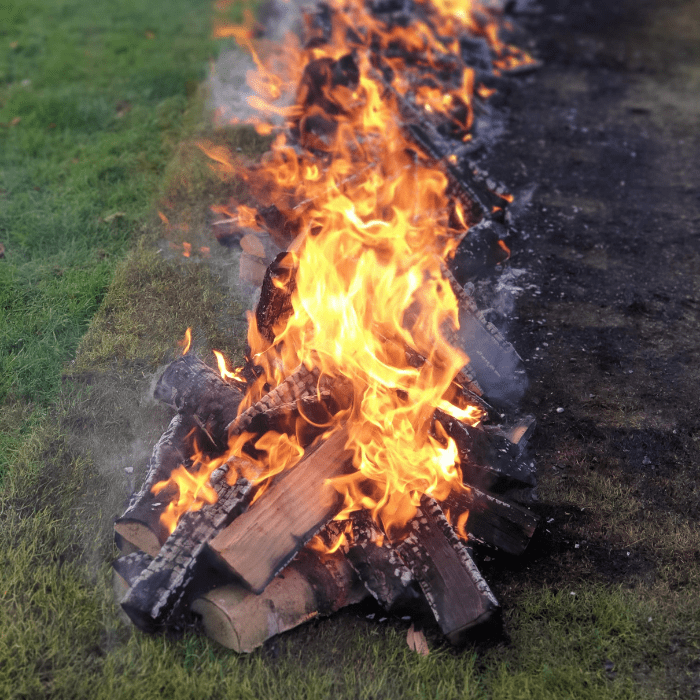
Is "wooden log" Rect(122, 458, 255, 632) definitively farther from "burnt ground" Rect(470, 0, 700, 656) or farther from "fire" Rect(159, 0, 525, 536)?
"burnt ground" Rect(470, 0, 700, 656)

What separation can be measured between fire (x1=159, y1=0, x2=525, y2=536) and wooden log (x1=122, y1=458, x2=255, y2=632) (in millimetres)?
125

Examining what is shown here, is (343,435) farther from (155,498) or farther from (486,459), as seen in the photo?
(155,498)

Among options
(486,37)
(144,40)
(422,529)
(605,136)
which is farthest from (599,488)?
(144,40)

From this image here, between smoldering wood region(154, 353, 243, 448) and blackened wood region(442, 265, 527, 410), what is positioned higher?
smoldering wood region(154, 353, 243, 448)

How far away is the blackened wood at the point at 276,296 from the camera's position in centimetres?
396

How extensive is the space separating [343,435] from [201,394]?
3.02ft

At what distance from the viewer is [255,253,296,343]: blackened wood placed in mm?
3963

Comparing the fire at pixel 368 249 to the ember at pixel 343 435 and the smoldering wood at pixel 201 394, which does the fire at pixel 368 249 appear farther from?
the smoldering wood at pixel 201 394

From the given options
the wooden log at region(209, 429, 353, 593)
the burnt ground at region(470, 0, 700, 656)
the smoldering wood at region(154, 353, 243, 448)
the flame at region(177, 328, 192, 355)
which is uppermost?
the smoldering wood at region(154, 353, 243, 448)

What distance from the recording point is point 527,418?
3.75 metres

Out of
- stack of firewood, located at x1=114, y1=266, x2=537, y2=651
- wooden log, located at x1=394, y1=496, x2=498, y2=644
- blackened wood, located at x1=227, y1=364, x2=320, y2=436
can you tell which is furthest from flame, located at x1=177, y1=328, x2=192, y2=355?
wooden log, located at x1=394, y1=496, x2=498, y2=644

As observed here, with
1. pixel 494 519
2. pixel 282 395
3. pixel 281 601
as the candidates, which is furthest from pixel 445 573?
pixel 282 395

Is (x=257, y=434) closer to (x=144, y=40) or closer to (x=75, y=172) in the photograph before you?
(x=75, y=172)

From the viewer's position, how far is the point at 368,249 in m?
4.44
